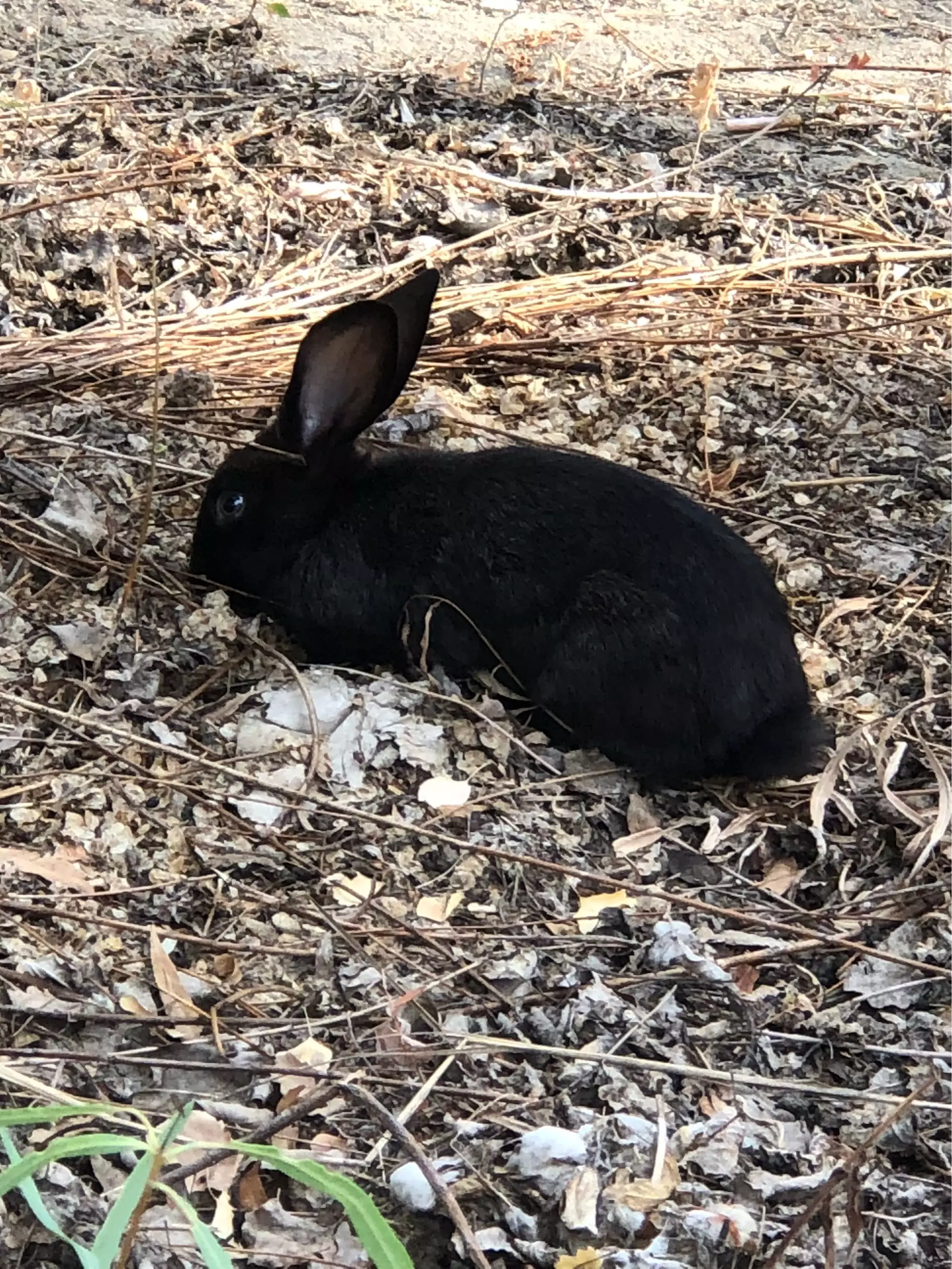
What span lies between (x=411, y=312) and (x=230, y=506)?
0.74 meters

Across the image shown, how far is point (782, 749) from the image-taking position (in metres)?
3.24

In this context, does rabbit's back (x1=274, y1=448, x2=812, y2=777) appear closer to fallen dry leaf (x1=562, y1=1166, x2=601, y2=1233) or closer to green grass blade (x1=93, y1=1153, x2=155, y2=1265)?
fallen dry leaf (x1=562, y1=1166, x2=601, y2=1233)

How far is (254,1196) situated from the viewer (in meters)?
2.08

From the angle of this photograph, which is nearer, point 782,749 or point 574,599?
point 782,749

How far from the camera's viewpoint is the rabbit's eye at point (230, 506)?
369 cm

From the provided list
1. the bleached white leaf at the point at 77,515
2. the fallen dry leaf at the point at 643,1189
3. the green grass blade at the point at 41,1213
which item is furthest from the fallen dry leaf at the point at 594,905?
the bleached white leaf at the point at 77,515

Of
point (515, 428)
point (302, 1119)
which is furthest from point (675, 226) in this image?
point (302, 1119)

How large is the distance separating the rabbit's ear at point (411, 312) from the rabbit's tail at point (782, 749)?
53.6 inches

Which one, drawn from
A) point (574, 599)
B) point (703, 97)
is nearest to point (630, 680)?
point (574, 599)

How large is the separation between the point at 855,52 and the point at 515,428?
4.08 metres

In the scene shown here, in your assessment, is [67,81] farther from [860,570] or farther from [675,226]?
[860,570]

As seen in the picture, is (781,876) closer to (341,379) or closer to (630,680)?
(630,680)

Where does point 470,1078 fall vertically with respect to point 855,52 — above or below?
below

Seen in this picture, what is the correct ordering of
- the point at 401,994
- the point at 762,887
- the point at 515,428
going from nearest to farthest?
the point at 401,994
the point at 762,887
the point at 515,428
